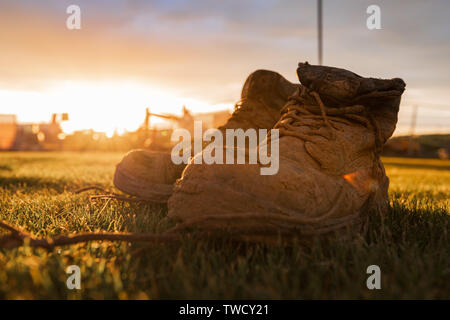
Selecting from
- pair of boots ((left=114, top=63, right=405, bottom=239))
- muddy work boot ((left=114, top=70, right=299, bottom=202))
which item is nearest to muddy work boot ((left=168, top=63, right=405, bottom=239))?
pair of boots ((left=114, top=63, right=405, bottom=239))

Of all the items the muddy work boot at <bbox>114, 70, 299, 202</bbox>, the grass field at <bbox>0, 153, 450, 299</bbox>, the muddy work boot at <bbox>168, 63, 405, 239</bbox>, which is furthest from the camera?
the muddy work boot at <bbox>114, 70, 299, 202</bbox>

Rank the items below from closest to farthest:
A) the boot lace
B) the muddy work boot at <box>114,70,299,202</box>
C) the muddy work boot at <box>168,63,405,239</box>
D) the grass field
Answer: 1. the grass field
2. the muddy work boot at <box>168,63,405,239</box>
3. the boot lace
4. the muddy work boot at <box>114,70,299,202</box>

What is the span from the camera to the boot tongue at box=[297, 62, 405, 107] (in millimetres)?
1467

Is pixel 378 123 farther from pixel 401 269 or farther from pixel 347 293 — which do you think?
pixel 347 293

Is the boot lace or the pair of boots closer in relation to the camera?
the pair of boots

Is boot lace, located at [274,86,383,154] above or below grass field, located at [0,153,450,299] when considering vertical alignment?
above

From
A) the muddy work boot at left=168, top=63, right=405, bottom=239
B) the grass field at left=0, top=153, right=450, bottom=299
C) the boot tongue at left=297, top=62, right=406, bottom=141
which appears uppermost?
the boot tongue at left=297, top=62, right=406, bottom=141

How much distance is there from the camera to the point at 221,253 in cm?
100

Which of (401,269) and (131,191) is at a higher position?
(131,191)

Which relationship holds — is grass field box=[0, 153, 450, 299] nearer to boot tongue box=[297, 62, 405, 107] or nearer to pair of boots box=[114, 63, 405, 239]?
pair of boots box=[114, 63, 405, 239]

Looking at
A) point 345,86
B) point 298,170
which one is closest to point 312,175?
point 298,170

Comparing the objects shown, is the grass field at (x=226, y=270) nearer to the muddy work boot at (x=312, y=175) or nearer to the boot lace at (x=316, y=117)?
the muddy work boot at (x=312, y=175)
